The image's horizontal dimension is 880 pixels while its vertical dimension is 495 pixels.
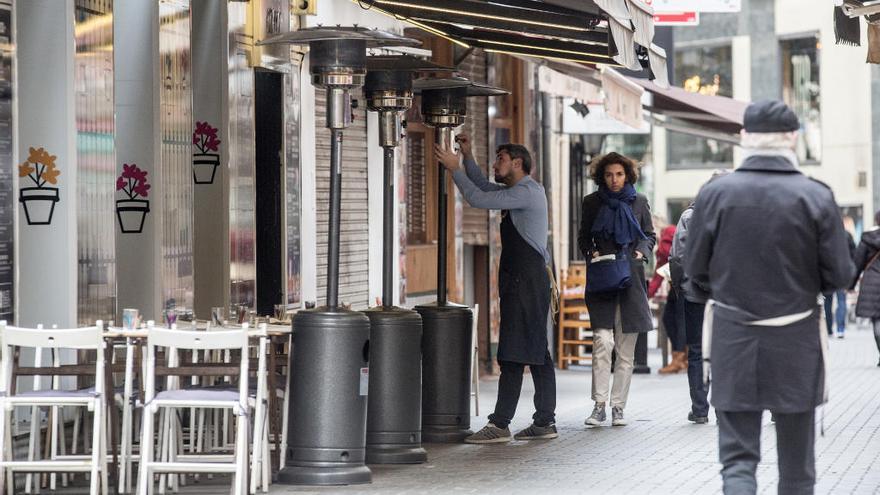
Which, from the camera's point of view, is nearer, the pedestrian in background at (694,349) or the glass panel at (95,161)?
the glass panel at (95,161)

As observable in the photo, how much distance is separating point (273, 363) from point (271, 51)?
4105 millimetres

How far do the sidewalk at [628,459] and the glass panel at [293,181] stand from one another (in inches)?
73.6

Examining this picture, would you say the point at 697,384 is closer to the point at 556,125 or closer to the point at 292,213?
the point at 292,213

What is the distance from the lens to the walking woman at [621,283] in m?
13.3

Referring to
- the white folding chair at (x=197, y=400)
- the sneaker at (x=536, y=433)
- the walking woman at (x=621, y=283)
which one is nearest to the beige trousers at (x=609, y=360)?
the walking woman at (x=621, y=283)

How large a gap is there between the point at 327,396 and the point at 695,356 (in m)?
4.66

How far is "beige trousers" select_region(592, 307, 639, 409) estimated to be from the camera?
13422 mm

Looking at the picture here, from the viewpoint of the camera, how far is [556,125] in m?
21.9

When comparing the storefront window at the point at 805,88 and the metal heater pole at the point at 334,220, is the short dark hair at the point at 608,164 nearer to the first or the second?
the metal heater pole at the point at 334,220

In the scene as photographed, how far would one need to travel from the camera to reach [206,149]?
1285 cm

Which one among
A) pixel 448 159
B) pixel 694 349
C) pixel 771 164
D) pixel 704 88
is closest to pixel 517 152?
pixel 448 159

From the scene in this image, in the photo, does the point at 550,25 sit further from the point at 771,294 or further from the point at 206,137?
the point at 771,294

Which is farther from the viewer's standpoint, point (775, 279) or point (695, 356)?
point (695, 356)

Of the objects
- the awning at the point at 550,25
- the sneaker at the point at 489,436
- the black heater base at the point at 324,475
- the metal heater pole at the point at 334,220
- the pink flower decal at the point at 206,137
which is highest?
the awning at the point at 550,25
